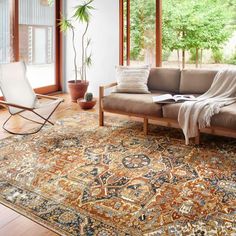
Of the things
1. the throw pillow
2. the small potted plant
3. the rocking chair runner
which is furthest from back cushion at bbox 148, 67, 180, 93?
the rocking chair runner

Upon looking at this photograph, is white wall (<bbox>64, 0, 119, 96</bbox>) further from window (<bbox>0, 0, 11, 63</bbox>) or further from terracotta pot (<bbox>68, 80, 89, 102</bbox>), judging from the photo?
window (<bbox>0, 0, 11, 63</bbox>)

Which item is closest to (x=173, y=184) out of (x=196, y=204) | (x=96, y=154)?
(x=196, y=204)

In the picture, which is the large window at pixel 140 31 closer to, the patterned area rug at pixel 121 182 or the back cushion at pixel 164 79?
the back cushion at pixel 164 79

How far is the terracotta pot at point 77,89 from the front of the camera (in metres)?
5.31

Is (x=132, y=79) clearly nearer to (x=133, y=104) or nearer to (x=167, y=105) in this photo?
(x=133, y=104)

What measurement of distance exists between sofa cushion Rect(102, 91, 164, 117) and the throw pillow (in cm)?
16

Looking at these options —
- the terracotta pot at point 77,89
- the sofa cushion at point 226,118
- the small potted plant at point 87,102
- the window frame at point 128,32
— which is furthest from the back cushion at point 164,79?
the terracotta pot at point 77,89

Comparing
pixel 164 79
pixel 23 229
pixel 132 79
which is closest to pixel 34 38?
pixel 132 79

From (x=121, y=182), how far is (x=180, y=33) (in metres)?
4.86

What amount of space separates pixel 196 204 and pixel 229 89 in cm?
193

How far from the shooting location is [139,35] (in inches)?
205

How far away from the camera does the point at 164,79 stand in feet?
13.5

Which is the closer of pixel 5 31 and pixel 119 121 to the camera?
pixel 119 121

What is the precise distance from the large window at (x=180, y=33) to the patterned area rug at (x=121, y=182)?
2136mm
